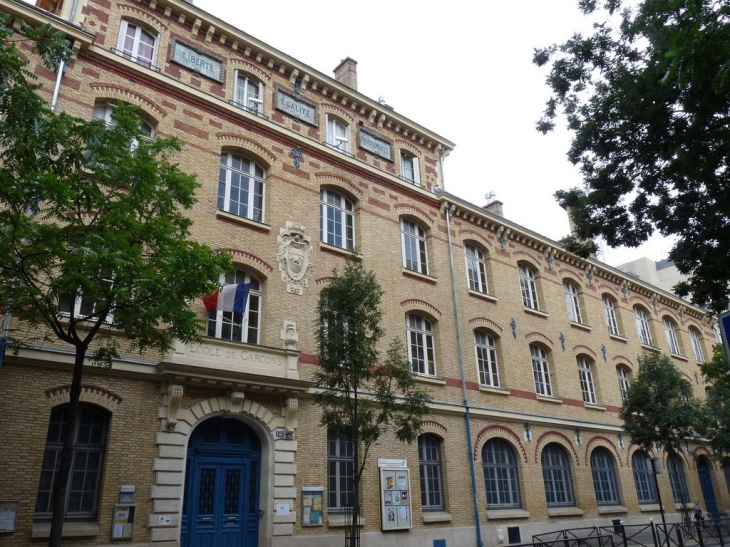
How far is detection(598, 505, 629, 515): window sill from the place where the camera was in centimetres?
2205

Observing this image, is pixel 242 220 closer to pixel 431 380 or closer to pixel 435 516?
pixel 431 380

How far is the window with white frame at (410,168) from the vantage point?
2186 cm

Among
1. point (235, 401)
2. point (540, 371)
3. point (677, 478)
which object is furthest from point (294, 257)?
point (677, 478)

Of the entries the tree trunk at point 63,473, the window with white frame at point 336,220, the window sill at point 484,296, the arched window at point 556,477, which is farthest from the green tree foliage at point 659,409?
the tree trunk at point 63,473

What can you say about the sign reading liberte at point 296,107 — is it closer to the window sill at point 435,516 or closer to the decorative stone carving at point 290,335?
the decorative stone carving at point 290,335

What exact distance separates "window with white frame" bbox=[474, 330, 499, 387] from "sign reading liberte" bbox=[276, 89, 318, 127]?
934 cm

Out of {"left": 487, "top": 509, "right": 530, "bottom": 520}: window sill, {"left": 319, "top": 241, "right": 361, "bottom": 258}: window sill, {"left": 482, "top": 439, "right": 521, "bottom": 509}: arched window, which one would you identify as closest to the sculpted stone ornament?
{"left": 319, "top": 241, "right": 361, "bottom": 258}: window sill

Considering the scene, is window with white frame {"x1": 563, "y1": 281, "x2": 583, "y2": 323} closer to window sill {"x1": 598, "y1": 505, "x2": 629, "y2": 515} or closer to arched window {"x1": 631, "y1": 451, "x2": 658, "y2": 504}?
arched window {"x1": 631, "y1": 451, "x2": 658, "y2": 504}

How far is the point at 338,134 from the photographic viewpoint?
66.1ft

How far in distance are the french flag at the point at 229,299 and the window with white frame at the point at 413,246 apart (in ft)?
23.0

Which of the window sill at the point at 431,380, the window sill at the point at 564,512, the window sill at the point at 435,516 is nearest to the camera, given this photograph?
the window sill at the point at 435,516

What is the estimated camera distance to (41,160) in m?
9.41

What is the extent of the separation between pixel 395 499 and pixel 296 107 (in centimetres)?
1208

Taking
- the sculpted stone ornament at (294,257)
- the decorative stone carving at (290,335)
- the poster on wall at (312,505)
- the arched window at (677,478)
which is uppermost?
the sculpted stone ornament at (294,257)
